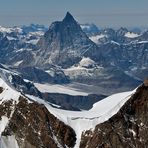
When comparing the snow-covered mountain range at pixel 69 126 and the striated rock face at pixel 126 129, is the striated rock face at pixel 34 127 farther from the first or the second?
the striated rock face at pixel 126 129

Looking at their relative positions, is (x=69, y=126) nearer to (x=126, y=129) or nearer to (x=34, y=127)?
(x=34, y=127)

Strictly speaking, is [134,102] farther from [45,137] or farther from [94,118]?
[45,137]

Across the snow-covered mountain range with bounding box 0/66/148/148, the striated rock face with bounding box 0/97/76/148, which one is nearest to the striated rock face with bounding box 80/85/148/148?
the snow-covered mountain range with bounding box 0/66/148/148

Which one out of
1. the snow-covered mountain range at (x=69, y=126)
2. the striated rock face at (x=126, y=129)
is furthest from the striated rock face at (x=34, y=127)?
the striated rock face at (x=126, y=129)

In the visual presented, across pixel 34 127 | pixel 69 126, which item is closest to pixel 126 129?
pixel 69 126

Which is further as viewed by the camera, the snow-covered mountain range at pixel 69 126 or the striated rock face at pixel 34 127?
the striated rock face at pixel 34 127
